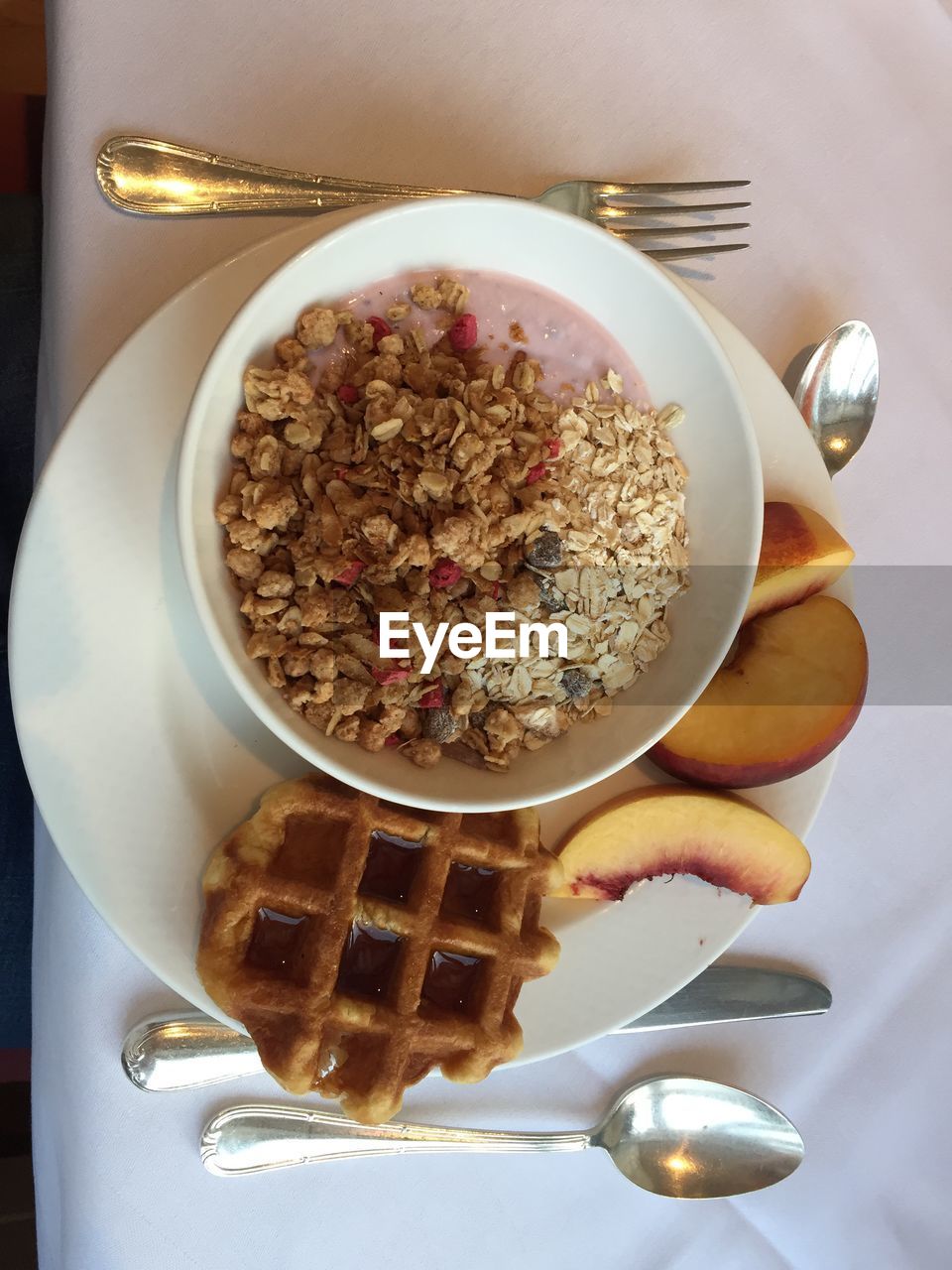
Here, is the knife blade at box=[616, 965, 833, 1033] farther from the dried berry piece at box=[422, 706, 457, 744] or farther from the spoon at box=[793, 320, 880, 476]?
the spoon at box=[793, 320, 880, 476]

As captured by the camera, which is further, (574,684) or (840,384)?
(840,384)

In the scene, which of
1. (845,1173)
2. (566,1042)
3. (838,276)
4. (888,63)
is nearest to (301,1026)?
(566,1042)

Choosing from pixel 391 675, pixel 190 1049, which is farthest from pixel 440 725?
pixel 190 1049

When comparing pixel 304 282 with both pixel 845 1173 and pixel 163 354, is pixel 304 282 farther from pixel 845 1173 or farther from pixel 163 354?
pixel 845 1173

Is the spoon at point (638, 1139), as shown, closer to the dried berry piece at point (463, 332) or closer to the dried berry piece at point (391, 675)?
the dried berry piece at point (391, 675)

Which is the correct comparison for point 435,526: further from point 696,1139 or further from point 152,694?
point 696,1139

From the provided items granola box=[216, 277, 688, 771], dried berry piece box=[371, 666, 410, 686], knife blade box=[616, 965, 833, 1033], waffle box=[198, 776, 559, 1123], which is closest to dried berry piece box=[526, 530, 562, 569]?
granola box=[216, 277, 688, 771]
